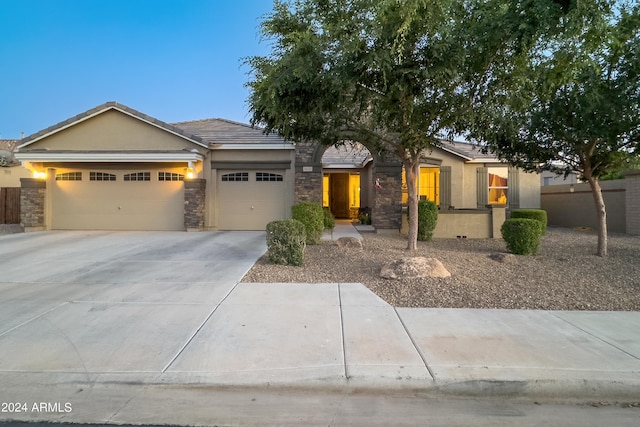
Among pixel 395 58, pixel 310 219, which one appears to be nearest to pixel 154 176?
pixel 310 219

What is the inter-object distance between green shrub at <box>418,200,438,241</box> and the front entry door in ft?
32.7

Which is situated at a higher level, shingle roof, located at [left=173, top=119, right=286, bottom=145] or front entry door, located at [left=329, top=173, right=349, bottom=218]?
shingle roof, located at [left=173, top=119, right=286, bottom=145]

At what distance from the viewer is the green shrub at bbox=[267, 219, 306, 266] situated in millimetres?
7762

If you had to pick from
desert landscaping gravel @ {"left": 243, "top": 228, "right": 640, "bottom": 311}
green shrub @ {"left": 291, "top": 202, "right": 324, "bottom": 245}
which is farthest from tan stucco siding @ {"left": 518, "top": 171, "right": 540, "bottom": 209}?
green shrub @ {"left": 291, "top": 202, "right": 324, "bottom": 245}

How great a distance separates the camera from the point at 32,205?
47.0 feet

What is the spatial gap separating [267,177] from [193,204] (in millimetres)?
3085

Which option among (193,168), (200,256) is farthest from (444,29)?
(193,168)

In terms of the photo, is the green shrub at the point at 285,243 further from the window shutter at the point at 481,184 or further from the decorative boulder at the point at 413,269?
the window shutter at the point at 481,184

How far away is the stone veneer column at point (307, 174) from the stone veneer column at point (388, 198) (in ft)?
7.20

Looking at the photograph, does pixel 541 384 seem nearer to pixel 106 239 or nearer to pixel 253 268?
pixel 253 268

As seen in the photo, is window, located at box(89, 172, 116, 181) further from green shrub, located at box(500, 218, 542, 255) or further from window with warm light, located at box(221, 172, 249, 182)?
green shrub, located at box(500, 218, 542, 255)

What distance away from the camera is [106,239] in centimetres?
1204

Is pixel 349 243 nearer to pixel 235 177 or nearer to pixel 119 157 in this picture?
pixel 235 177

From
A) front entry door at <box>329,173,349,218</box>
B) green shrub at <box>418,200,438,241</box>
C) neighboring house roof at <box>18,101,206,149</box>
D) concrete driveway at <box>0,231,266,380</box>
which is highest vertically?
neighboring house roof at <box>18,101,206,149</box>
